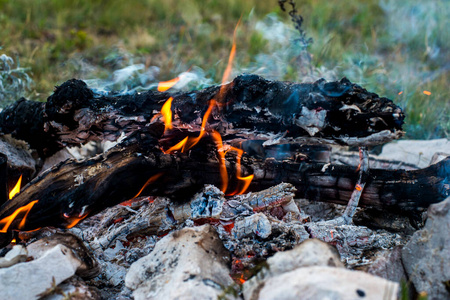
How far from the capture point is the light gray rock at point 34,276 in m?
1.63

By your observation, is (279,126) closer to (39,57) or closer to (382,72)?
(382,72)

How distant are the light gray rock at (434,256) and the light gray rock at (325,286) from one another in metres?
0.40

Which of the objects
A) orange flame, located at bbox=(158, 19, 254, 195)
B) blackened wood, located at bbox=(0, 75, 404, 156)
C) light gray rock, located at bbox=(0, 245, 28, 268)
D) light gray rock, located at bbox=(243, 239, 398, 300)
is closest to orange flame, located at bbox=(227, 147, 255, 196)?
orange flame, located at bbox=(158, 19, 254, 195)

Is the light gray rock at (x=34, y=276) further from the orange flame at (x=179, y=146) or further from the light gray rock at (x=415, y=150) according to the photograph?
the light gray rock at (x=415, y=150)

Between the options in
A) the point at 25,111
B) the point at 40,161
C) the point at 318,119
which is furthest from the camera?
the point at 40,161

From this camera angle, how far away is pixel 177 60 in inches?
220

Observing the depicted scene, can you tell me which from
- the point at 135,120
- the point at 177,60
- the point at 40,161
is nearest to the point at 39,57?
the point at 177,60

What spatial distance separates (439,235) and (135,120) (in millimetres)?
1765

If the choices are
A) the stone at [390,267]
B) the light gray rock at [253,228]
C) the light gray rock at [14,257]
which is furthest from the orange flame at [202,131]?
the stone at [390,267]

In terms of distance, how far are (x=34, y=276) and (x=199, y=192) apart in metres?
1.05

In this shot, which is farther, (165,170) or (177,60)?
(177,60)

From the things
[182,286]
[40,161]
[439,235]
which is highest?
[439,235]

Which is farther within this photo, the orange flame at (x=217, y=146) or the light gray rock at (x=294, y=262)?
the orange flame at (x=217, y=146)

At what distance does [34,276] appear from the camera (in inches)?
65.5
